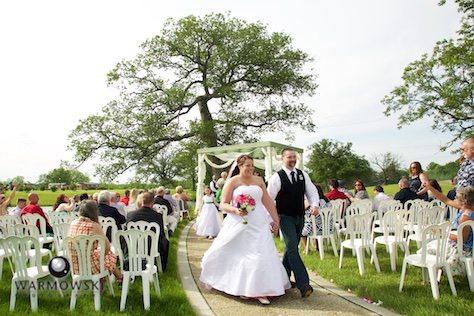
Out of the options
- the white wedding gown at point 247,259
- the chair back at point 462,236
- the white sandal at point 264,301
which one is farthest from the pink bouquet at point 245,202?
the chair back at point 462,236

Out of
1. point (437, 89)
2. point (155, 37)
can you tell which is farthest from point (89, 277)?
point (437, 89)

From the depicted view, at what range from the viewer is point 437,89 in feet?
74.8

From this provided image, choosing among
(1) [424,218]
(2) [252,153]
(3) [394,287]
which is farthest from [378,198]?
(2) [252,153]

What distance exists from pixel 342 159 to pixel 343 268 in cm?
5883

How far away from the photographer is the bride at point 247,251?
186 inches

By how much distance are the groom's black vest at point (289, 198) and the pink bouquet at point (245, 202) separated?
456 millimetres

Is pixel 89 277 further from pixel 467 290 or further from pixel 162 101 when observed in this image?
pixel 162 101

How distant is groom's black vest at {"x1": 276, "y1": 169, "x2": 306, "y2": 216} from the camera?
5.02 meters

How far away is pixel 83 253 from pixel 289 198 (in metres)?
2.67

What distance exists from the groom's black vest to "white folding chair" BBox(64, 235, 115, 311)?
7.64ft

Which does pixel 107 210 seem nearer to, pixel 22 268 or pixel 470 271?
pixel 22 268

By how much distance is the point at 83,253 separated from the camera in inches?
170

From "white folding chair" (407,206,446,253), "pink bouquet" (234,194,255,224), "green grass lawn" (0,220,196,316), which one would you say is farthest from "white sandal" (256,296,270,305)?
"white folding chair" (407,206,446,253)

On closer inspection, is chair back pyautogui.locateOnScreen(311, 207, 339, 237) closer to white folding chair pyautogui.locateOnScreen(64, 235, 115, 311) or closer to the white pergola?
white folding chair pyautogui.locateOnScreen(64, 235, 115, 311)
